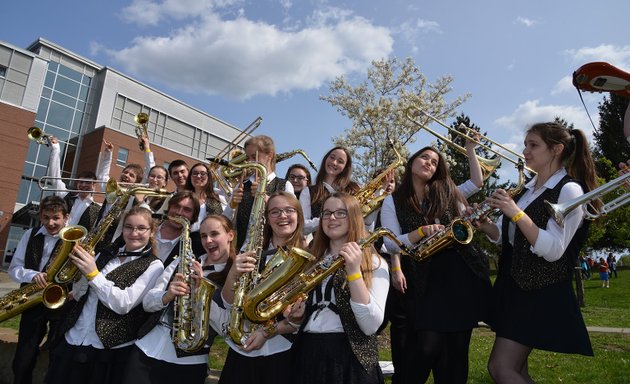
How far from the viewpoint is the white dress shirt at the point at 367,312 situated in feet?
9.09

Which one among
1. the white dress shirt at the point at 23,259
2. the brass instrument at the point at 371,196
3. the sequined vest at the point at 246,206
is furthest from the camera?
the brass instrument at the point at 371,196

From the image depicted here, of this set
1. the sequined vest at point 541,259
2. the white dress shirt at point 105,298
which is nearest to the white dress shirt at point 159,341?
the white dress shirt at point 105,298

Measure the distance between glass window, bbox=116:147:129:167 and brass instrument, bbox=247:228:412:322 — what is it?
3667cm

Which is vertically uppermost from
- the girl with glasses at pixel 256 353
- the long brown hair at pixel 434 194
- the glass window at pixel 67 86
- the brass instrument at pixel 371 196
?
the glass window at pixel 67 86

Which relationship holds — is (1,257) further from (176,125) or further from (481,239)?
(481,239)

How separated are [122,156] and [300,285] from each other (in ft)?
122

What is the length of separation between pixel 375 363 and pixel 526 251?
1390 mm

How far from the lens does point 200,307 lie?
11.6ft

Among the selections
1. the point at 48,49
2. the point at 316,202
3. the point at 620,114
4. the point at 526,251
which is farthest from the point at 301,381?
the point at 620,114

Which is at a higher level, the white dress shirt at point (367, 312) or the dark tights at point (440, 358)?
the white dress shirt at point (367, 312)

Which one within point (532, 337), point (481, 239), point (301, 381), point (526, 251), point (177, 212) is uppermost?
point (481, 239)

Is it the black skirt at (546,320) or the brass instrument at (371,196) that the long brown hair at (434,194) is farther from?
the brass instrument at (371,196)

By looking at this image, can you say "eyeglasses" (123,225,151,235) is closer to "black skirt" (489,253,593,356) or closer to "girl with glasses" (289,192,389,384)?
"girl with glasses" (289,192,389,384)

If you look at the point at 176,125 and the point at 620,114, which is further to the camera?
the point at 176,125
